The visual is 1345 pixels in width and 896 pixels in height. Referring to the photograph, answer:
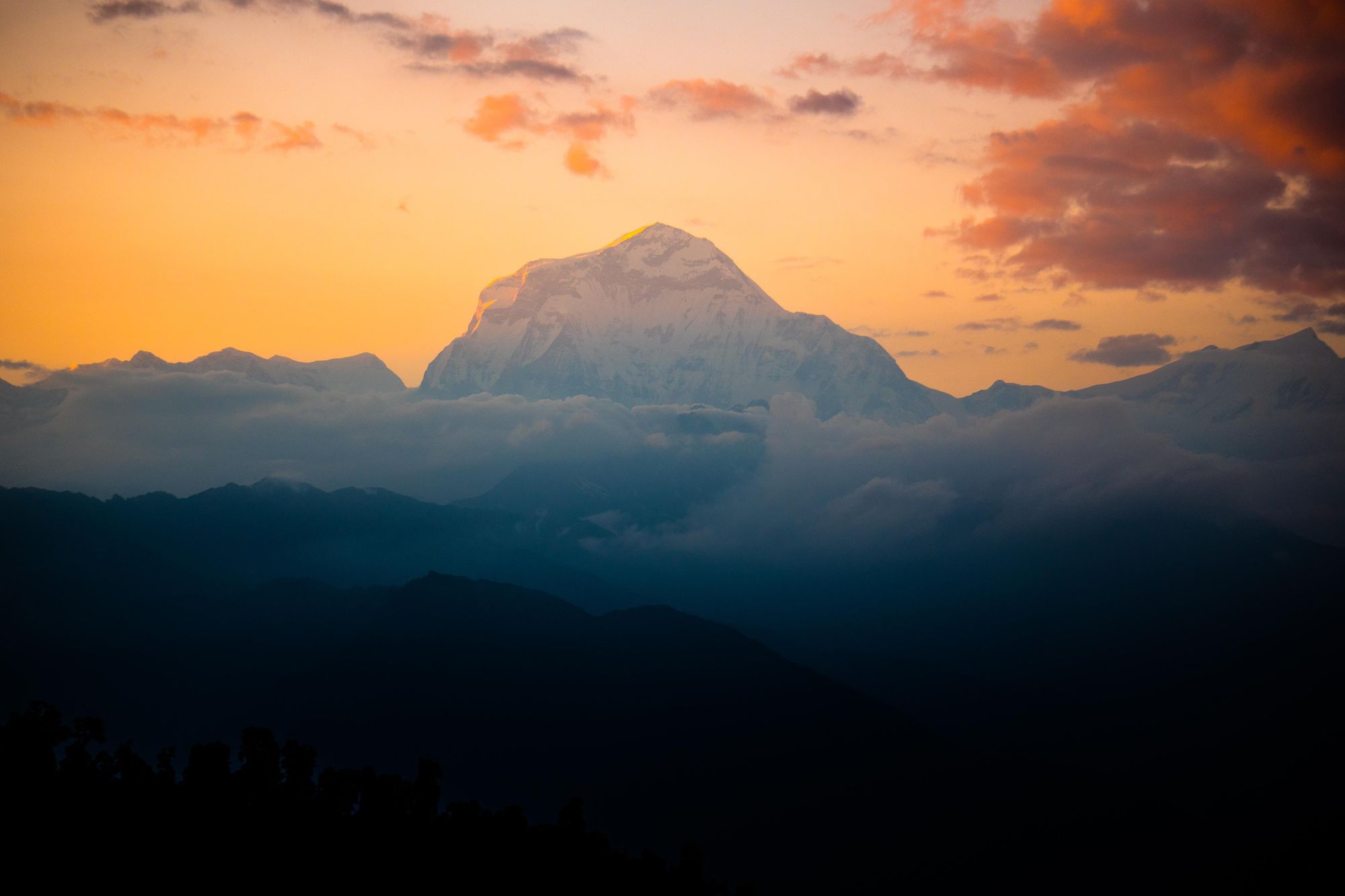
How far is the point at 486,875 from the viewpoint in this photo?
89062mm

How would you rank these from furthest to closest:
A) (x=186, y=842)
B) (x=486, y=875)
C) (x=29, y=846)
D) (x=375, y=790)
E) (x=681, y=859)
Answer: (x=681, y=859) < (x=375, y=790) < (x=486, y=875) < (x=186, y=842) < (x=29, y=846)

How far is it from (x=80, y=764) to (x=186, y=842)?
1196 cm

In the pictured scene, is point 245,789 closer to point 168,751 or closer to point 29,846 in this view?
point 168,751

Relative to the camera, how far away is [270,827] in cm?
8631

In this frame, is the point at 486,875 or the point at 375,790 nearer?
the point at 486,875

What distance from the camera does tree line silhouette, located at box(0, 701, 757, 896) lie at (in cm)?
7831

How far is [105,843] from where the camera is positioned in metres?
77.3

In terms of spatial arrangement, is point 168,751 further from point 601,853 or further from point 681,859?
point 681,859

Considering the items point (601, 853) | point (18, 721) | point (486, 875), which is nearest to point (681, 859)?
point (601, 853)

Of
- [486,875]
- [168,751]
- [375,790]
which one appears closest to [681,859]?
[486,875]

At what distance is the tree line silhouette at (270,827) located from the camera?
257 feet

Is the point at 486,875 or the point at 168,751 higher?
the point at 168,751

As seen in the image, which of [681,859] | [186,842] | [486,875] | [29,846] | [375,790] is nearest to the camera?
[29,846]

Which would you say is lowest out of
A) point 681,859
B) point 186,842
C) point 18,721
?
point 681,859
